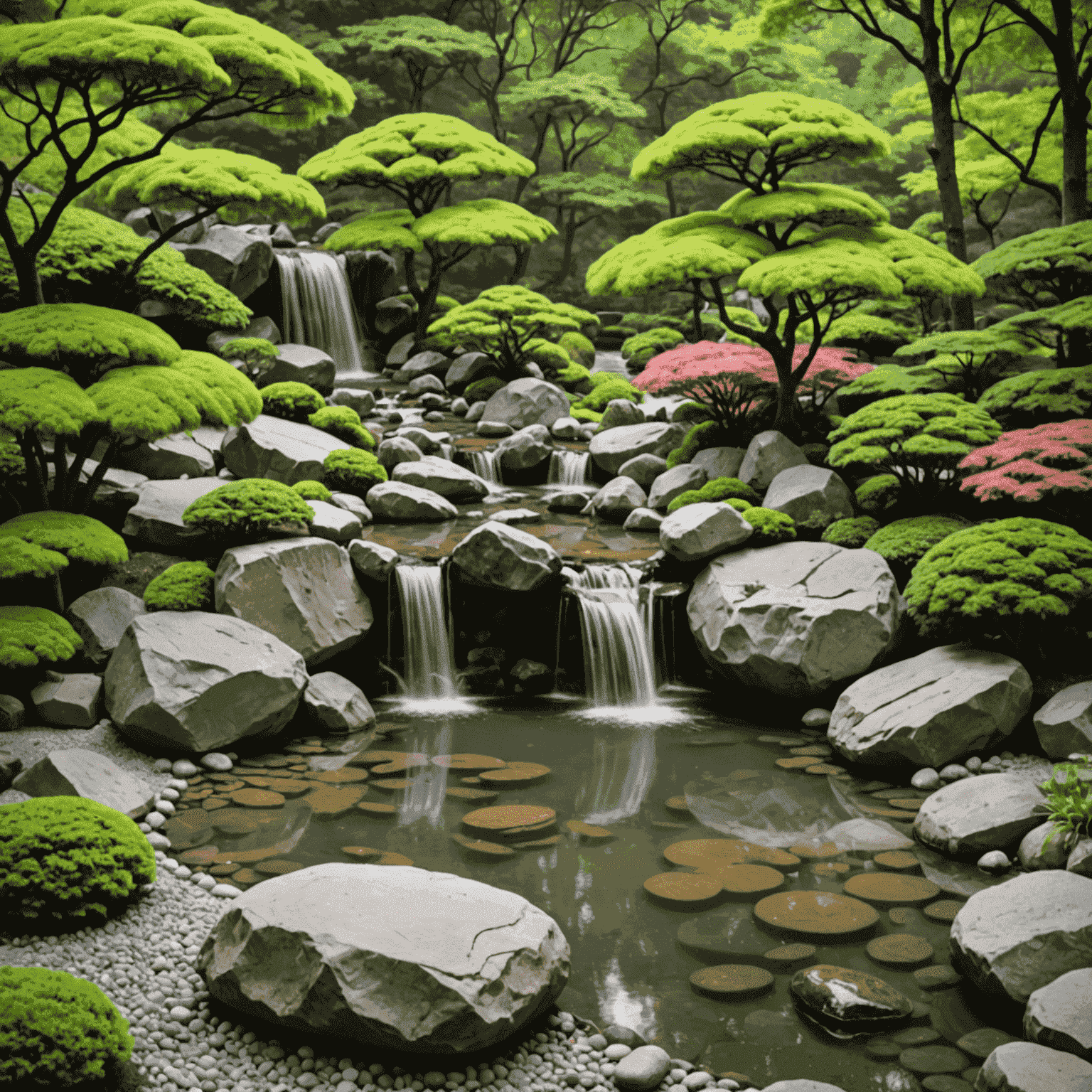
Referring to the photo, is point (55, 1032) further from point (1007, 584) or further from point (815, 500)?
point (815, 500)

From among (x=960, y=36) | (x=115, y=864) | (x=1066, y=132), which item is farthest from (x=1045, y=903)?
(x=960, y=36)

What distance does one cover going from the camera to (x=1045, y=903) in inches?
179

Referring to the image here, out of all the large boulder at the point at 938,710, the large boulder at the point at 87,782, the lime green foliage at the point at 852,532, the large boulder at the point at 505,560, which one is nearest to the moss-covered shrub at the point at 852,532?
the lime green foliage at the point at 852,532

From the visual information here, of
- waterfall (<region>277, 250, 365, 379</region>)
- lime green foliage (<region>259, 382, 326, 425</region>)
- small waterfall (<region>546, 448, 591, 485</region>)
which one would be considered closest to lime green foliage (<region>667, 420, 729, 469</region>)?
small waterfall (<region>546, 448, 591, 485</region>)

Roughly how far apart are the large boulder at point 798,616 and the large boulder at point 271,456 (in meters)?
5.68

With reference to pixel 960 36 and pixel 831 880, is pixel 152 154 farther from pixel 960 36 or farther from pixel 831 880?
pixel 960 36

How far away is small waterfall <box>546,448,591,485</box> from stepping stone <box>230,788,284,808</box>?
9.07 metres

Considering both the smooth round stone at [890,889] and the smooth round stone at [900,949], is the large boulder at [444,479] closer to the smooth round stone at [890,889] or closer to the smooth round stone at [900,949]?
the smooth round stone at [890,889]

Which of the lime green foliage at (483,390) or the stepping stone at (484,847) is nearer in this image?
the stepping stone at (484,847)

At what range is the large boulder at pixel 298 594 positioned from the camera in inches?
333

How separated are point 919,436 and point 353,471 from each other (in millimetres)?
7266

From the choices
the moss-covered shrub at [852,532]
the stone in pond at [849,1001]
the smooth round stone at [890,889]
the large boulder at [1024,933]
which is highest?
the moss-covered shrub at [852,532]

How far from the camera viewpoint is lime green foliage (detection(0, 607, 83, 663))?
6926 mm

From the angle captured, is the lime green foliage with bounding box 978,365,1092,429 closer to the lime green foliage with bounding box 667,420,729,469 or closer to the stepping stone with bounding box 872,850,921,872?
the lime green foliage with bounding box 667,420,729,469
